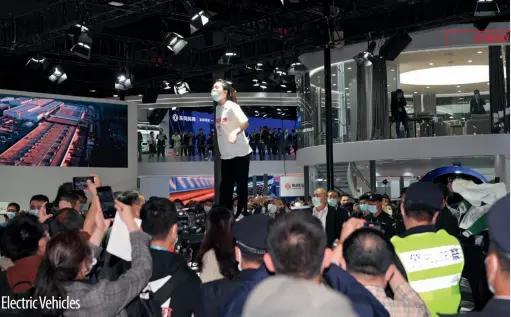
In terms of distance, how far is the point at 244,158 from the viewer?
6.23m

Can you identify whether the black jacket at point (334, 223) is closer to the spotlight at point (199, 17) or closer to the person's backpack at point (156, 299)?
the person's backpack at point (156, 299)

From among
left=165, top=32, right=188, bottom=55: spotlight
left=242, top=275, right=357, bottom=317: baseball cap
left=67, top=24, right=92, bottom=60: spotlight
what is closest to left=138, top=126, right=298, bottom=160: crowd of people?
left=165, top=32, right=188, bottom=55: spotlight

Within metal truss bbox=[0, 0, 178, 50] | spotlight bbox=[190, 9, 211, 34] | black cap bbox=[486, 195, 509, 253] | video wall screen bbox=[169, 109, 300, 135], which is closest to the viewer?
black cap bbox=[486, 195, 509, 253]

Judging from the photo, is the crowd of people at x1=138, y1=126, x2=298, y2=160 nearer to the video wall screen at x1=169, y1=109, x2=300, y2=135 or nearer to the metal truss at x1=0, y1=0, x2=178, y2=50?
the video wall screen at x1=169, y1=109, x2=300, y2=135

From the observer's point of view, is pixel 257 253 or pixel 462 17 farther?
pixel 462 17

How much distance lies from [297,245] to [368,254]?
65 centimetres

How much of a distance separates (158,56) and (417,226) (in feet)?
51.1

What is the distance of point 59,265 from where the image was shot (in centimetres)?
266

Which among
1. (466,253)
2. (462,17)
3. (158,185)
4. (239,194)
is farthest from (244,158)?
(158,185)

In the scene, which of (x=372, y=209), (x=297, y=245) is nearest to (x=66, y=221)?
(x=297, y=245)

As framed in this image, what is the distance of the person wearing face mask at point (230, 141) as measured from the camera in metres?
5.93

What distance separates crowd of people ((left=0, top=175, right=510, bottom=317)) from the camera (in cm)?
206

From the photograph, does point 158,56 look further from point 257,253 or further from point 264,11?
point 257,253

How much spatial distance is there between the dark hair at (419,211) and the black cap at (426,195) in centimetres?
2
